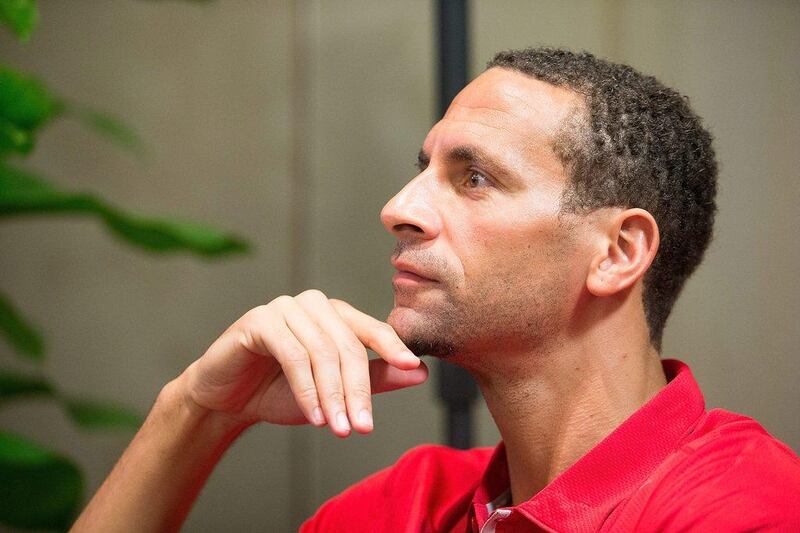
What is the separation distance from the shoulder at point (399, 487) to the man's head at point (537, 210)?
27 cm

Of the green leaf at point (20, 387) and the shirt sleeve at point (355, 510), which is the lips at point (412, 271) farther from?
the green leaf at point (20, 387)

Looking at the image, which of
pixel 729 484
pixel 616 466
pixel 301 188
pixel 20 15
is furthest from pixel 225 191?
pixel 729 484

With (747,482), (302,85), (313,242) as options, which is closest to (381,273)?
(313,242)

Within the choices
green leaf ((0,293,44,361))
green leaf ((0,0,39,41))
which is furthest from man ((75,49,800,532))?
green leaf ((0,0,39,41))

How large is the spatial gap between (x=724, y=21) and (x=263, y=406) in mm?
1210

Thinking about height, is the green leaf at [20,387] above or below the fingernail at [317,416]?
below

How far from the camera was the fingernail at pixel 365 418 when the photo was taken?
0.95 metres

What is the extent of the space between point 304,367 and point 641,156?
497 mm

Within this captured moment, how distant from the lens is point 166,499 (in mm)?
1246

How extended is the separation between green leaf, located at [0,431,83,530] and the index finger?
88cm

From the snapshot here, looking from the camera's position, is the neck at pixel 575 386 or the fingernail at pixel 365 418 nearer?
the fingernail at pixel 365 418

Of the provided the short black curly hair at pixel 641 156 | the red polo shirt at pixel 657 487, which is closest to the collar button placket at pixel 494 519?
the red polo shirt at pixel 657 487

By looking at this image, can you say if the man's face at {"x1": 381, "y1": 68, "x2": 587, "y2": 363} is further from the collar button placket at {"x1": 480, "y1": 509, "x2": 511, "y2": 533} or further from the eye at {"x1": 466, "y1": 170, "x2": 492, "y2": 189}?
the collar button placket at {"x1": 480, "y1": 509, "x2": 511, "y2": 533}

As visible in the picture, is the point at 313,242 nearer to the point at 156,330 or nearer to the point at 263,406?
the point at 156,330
